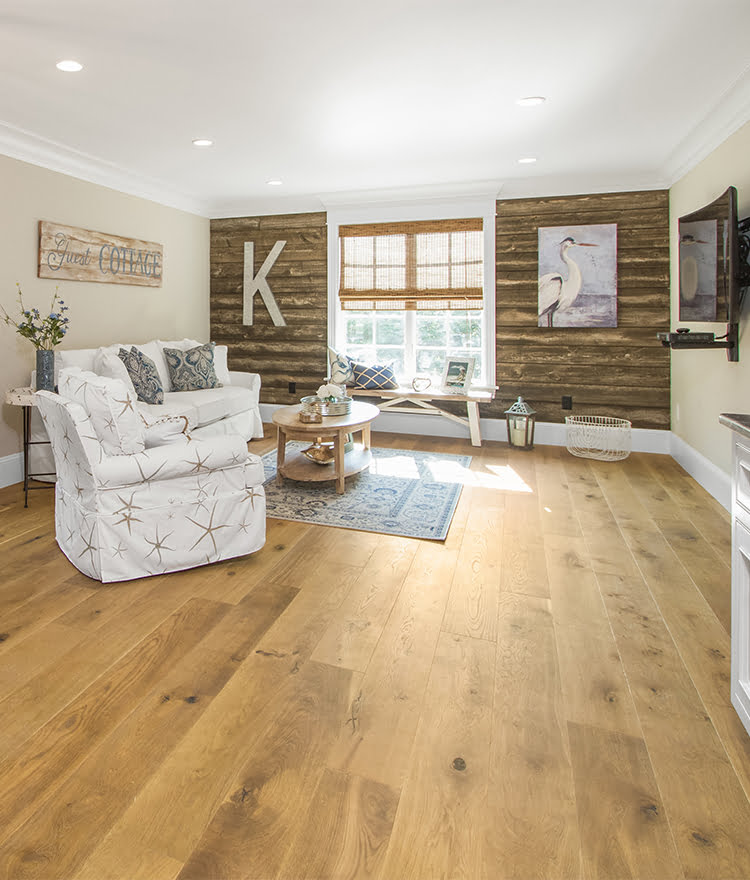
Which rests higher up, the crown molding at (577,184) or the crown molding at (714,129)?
the crown molding at (577,184)

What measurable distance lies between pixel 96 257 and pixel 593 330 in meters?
4.56

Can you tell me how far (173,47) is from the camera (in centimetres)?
268

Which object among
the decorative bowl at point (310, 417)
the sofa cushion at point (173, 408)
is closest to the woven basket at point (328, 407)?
the decorative bowl at point (310, 417)

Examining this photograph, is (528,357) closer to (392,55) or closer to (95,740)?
(392,55)

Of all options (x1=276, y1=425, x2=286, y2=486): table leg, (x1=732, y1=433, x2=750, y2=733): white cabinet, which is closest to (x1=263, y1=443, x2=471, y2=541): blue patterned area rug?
(x1=276, y1=425, x2=286, y2=486): table leg

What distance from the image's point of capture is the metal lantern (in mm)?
5258

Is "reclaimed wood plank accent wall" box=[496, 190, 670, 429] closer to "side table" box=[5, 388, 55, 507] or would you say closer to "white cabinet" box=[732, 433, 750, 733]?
"white cabinet" box=[732, 433, 750, 733]

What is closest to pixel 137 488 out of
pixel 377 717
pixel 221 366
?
pixel 377 717

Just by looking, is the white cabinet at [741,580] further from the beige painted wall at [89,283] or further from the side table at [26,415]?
the beige painted wall at [89,283]

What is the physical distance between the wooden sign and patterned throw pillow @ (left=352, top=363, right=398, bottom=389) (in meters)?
2.23

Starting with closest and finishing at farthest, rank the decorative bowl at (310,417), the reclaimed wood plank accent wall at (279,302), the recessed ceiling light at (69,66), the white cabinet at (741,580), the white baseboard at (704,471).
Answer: the white cabinet at (741,580)
the recessed ceiling light at (69,66)
the white baseboard at (704,471)
the decorative bowl at (310,417)
the reclaimed wood plank accent wall at (279,302)

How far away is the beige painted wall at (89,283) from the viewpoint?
13.1 feet

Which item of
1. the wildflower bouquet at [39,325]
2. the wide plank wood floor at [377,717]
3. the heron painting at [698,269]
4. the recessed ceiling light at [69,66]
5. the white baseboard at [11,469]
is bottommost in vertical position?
the wide plank wood floor at [377,717]

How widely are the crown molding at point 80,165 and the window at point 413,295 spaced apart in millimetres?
1825
